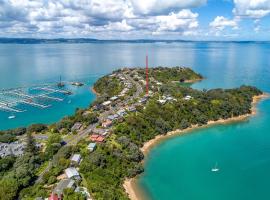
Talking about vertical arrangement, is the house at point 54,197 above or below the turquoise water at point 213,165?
above

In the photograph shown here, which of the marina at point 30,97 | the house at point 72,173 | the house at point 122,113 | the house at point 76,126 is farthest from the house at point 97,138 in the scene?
the marina at point 30,97

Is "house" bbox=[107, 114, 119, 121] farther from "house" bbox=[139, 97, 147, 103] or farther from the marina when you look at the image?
the marina

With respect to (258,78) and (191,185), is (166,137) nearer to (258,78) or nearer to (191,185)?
(191,185)

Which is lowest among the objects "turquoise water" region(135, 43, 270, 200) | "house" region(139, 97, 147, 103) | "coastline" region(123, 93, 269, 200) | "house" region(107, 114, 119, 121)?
"turquoise water" region(135, 43, 270, 200)

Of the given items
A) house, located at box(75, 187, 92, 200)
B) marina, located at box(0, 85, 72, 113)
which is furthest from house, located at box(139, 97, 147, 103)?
house, located at box(75, 187, 92, 200)

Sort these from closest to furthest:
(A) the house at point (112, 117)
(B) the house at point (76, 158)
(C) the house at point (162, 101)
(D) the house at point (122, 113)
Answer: (B) the house at point (76, 158)
(A) the house at point (112, 117)
(D) the house at point (122, 113)
(C) the house at point (162, 101)

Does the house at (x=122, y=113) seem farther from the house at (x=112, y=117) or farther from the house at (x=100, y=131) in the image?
the house at (x=100, y=131)

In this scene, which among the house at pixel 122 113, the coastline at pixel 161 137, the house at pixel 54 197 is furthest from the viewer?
the house at pixel 122 113

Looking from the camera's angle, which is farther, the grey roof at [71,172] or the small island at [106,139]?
the grey roof at [71,172]
